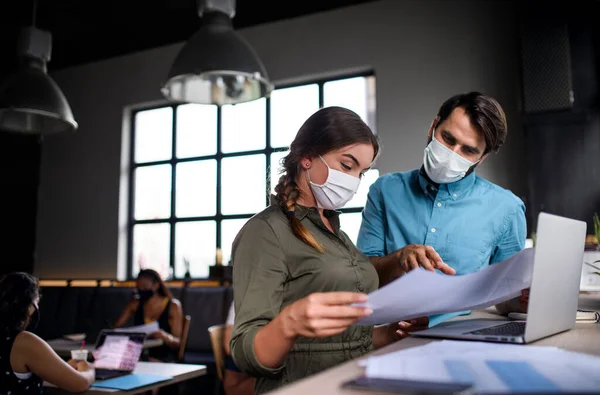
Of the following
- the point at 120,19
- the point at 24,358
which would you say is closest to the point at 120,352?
the point at 24,358

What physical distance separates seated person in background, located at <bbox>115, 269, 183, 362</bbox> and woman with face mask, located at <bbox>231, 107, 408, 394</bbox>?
120 inches

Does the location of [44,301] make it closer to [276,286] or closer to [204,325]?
[204,325]

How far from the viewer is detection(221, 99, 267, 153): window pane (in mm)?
6215

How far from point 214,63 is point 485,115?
1571mm

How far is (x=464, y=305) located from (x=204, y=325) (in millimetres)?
4458

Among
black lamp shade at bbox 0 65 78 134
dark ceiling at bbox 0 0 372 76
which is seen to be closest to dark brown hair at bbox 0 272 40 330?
black lamp shade at bbox 0 65 78 134

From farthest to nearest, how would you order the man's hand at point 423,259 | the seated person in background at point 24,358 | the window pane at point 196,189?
1. the window pane at point 196,189
2. the seated person in background at point 24,358
3. the man's hand at point 423,259

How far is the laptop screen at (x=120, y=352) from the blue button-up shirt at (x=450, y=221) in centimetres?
156

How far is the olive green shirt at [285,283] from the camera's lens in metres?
0.99

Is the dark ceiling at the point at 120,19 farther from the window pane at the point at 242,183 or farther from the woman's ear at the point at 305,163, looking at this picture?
the woman's ear at the point at 305,163

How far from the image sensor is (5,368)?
228 centimetres

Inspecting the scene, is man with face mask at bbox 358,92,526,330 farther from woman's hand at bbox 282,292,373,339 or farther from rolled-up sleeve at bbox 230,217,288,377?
woman's hand at bbox 282,292,373,339

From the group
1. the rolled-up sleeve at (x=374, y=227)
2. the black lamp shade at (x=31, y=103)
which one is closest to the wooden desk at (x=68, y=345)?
the black lamp shade at (x=31, y=103)

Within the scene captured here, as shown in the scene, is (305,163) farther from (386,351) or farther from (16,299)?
(16,299)
